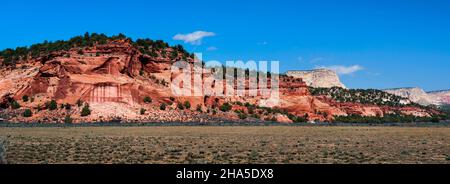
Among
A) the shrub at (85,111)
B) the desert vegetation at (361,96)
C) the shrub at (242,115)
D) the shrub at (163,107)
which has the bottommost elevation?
the shrub at (242,115)

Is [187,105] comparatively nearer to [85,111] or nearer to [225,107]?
[225,107]

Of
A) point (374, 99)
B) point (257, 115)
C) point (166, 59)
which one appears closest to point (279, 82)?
point (257, 115)

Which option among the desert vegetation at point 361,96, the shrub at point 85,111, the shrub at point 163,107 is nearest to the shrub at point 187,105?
the shrub at point 163,107

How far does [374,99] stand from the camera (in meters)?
162

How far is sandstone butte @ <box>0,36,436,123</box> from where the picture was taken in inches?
2736

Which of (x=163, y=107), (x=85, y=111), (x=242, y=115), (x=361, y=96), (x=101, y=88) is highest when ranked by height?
(x=361, y=96)

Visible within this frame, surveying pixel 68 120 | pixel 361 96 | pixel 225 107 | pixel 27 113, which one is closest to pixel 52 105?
pixel 27 113

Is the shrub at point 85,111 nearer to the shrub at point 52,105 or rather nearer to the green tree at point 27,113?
the shrub at point 52,105

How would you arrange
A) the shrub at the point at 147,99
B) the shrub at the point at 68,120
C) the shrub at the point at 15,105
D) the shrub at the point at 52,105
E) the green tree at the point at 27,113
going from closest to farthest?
the shrub at the point at 68,120 → the green tree at the point at 27,113 → the shrub at the point at 52,105 → the shrub at the point at 15,105 → the shrub at the point at 147,99

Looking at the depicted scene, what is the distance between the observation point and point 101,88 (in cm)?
7231

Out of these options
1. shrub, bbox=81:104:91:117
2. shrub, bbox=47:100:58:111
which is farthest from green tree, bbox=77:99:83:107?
shrub, bbox=47:100:58:111

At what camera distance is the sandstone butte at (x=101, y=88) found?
6950cm
